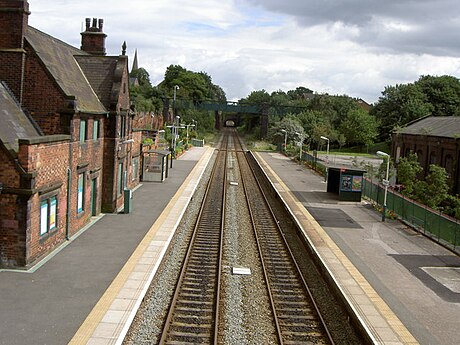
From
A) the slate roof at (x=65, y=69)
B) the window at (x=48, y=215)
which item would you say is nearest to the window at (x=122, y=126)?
the slate roof at (x=65, y=69)

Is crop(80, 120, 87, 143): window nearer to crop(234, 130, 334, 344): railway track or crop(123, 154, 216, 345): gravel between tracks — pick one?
crop(123, 154, 216, 345): gravel between tracks

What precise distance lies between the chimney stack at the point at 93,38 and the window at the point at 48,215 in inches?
501

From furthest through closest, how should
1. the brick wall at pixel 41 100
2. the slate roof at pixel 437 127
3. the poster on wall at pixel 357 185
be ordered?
the slate roof at pixel 437 127 → the poster on wall at pixel 357 185 → the brick wall at pixel 41 100

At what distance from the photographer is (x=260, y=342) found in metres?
11.6

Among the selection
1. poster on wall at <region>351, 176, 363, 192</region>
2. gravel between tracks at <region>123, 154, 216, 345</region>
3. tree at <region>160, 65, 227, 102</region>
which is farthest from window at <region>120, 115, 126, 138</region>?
tree at <region>160, 65, 227, 102</region>

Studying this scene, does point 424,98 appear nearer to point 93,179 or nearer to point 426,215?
point 426,215

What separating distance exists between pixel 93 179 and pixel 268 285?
32.3 feet

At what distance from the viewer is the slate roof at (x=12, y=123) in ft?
49.5

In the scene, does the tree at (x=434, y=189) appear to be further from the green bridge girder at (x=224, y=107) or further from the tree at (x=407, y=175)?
the green bridge girder at (x=224, y=107)

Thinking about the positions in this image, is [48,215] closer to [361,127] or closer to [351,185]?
[351,185]

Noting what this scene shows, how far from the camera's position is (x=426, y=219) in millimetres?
23078

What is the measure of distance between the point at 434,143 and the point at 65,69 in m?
28.5

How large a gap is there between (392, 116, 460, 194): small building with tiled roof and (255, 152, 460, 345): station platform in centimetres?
939

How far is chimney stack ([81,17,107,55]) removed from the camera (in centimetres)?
2721
